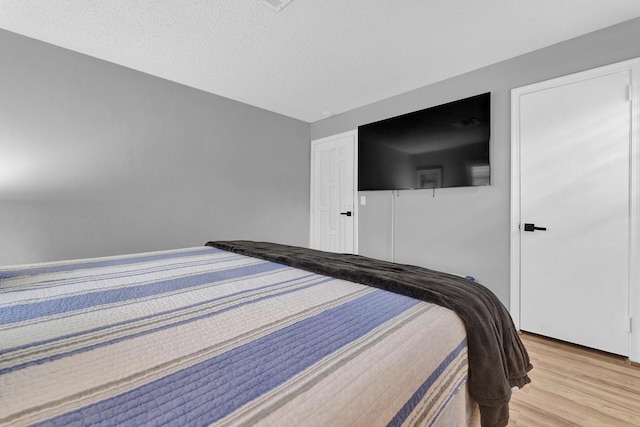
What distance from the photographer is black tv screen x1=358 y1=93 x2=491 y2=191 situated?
8.68ft

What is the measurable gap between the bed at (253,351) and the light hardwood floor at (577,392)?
83cm

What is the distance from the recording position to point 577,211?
7.12 feet

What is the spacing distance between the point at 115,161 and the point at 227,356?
298 cm

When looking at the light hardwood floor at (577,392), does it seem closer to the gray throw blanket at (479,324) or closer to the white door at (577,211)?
the white door at (577,211)

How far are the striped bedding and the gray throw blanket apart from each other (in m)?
0.04

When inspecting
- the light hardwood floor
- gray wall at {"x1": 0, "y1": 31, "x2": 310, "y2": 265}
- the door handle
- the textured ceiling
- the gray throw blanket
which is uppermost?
the textured ceiling

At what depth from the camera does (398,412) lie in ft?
1.80

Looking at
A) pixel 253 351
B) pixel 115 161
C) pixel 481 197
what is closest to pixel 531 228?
pixel 481 197

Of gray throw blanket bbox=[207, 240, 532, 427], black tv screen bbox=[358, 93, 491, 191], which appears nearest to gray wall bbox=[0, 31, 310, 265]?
black tv screen bbox=[358, 93, 491, 191]

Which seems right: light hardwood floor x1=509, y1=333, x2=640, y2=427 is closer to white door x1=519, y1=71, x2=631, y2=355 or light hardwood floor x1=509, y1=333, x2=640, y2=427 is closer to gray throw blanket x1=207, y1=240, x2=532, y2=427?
white door x1=519, y1=71, x2=631, y2=355

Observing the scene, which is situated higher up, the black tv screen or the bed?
the black tv screen

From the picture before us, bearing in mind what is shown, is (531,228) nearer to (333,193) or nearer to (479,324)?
(479,324)

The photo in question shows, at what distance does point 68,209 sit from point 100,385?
9.28 ft

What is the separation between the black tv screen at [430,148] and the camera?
2645 mm
